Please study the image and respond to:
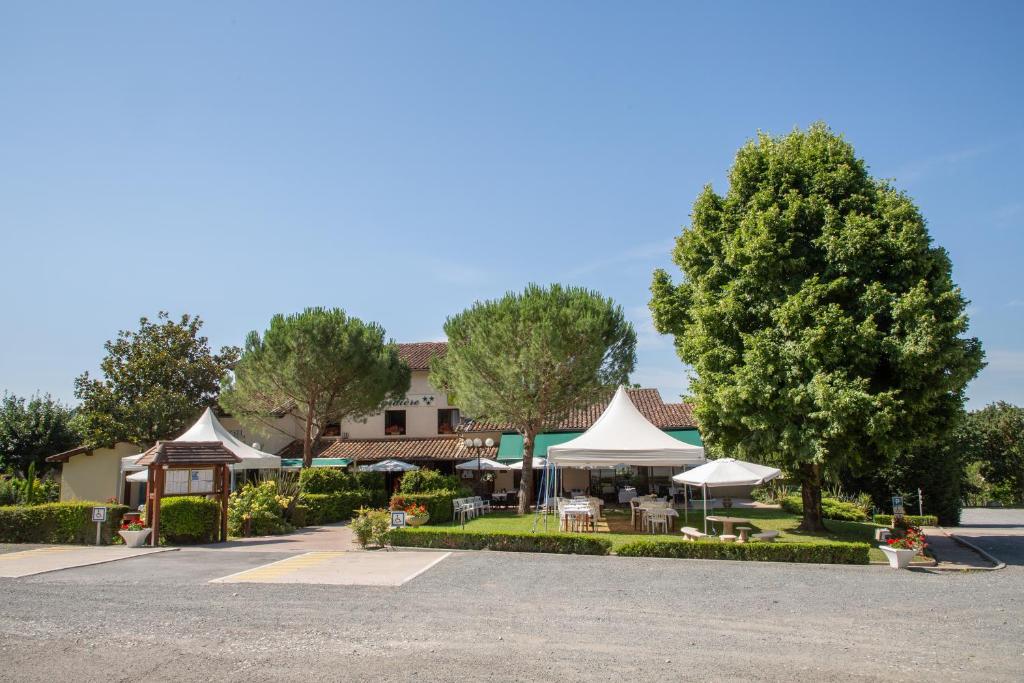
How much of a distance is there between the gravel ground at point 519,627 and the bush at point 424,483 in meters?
9.75

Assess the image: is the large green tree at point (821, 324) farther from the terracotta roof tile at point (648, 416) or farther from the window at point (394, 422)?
the window at point (394, 422)

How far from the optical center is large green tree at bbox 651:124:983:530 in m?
16.2

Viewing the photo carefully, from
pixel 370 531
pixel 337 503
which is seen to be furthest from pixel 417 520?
pixel 337 503

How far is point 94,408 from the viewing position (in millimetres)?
33000

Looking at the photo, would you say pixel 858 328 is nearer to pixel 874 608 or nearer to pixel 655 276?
pixel 655 276

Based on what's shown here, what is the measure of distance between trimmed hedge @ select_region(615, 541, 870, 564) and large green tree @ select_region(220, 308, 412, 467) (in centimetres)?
1785

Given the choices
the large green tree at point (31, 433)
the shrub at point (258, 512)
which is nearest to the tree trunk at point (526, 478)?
the shrub at point (258, 512)

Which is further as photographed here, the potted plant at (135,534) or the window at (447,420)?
the window at (447,420)

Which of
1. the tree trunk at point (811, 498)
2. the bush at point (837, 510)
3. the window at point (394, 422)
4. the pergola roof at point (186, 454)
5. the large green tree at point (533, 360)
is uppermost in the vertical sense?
the large green tree at point (533, 360)

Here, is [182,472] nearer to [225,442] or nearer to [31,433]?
[225,442]

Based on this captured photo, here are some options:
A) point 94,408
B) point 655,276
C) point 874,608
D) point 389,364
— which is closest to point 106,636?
point 874,608

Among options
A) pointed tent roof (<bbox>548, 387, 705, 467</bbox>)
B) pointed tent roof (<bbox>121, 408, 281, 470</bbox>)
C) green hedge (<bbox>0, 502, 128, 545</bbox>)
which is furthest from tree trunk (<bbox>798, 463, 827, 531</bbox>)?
green hedge (<bbox>0, 502, 128, 545</bbox>)

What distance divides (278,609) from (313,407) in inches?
834

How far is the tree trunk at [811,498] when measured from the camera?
61.5 feet
